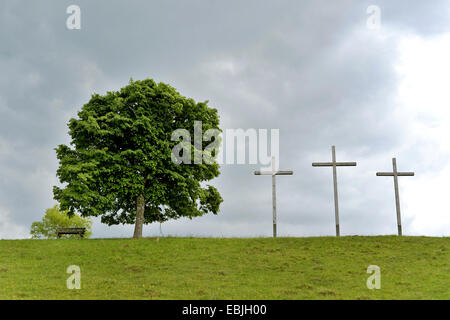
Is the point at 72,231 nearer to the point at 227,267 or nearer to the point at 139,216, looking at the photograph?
the point at 139,216

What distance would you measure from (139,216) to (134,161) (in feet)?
13.4

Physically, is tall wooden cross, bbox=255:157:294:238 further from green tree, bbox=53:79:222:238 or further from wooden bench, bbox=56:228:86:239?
wooden bench, bbox=56:228:86:239

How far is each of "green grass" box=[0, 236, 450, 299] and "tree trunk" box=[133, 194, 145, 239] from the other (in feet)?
5.59

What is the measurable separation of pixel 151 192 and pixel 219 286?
41.4ft

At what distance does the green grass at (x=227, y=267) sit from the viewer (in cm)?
1581

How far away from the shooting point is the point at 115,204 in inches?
1167

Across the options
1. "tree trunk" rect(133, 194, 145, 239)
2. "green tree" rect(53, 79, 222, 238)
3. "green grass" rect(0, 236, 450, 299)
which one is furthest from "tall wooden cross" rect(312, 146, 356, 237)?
"tree trunk" rect(133, 194, 145, 239)

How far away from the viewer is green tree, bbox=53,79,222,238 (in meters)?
26.5

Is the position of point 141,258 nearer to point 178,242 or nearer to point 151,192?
point 178,242

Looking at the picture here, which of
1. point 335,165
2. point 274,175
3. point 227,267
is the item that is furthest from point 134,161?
point 335,165

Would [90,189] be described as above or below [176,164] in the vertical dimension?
below
